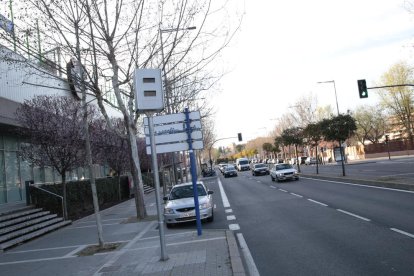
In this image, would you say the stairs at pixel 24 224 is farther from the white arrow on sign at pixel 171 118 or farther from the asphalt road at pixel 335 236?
the asphalt road at pixel 335 236

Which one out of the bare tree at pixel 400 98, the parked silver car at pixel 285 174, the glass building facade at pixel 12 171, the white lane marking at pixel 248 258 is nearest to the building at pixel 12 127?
the glass building facade at pixel 12 171

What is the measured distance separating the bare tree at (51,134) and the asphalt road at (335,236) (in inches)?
343

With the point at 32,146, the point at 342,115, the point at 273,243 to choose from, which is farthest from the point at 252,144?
the point at 273,243

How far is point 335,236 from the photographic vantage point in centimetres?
1009

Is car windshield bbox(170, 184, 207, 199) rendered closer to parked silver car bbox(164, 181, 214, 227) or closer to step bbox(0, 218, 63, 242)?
parked silver car bbox(164, 181, 214, 227)

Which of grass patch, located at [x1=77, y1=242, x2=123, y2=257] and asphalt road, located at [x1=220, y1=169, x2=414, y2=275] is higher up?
asphalt road, located at [x1=220, y1=169, x2=414, y2=275]

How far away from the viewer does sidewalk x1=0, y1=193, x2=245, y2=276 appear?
8070 millimetres

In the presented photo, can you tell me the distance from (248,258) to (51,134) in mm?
14847

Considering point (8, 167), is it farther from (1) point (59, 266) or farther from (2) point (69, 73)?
(1) point (59, 266)

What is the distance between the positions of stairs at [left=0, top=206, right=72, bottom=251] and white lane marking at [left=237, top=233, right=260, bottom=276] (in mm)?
7601

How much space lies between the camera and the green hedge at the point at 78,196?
22.1 metres

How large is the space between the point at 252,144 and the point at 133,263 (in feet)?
515

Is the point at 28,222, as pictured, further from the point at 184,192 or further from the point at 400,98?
the point at 400,98

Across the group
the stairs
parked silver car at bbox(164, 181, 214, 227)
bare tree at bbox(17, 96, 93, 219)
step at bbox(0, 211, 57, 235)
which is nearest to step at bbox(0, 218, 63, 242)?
the stairs
